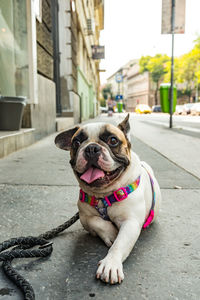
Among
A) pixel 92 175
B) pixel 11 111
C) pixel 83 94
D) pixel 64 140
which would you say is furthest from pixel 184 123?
pixel 92 175

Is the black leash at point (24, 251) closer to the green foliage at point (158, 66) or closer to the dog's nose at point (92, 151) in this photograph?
the dog's nose at point (92, 151)

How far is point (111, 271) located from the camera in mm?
1431

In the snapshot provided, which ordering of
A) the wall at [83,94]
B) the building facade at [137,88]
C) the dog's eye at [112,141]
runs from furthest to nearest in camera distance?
the building facade at [137,88]
the wall at [83,94]
the dog's eye at [112,141]

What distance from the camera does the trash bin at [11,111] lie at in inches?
215

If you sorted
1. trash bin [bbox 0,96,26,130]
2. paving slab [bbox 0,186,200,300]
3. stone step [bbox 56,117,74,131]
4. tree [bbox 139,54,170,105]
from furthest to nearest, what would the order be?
tree [bbox 139,54,170,105] → stone step [bbox 56,117,74,131] → trash bin [bbox 0,96,26,130] → paving slab [bbox 0,186,200,300]

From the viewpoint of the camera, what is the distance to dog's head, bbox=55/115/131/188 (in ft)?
5.48

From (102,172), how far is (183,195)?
1.46 m

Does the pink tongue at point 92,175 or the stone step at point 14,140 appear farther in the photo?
the stone step at point 14,140

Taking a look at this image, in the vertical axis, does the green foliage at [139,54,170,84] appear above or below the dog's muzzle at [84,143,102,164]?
above

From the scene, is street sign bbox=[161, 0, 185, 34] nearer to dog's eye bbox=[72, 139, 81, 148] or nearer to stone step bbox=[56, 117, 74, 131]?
stone step bbox=[56, 117, 74, 131]

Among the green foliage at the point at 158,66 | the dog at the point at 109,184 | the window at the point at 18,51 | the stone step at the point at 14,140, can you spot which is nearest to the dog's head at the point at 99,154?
the dog at the point at 109,184

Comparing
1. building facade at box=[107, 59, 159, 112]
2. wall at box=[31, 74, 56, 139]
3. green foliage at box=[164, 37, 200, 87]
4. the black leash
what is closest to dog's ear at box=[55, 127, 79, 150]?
the black leash

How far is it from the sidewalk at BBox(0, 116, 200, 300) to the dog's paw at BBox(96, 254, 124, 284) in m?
0.03

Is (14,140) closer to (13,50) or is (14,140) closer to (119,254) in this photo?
(13,50)
